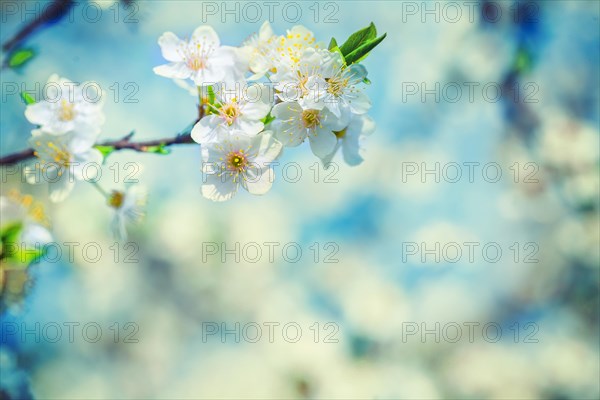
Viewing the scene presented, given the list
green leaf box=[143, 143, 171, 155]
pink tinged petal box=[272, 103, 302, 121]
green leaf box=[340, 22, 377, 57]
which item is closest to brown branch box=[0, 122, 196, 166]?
green leaf box=[143, 143, 171, 155]

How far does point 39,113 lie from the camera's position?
716 millimetres

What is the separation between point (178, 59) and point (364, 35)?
10.5 inches

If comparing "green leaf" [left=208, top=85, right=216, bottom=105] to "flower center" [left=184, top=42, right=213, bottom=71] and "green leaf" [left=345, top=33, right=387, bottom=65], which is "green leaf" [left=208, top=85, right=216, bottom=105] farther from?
"green leaf" [left=345, top=33, right=387, bottom=65]

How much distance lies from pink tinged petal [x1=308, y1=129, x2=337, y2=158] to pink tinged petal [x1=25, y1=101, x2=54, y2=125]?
1.14 feet

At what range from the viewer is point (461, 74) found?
243 centimetres

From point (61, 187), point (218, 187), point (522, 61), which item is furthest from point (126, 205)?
point (522, 61)

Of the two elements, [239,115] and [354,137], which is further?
[354,137]

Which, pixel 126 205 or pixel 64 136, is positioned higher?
pixel 64 136

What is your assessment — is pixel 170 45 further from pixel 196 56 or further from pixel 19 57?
pixel 19 57

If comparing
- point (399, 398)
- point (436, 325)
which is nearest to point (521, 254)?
point (436, 325)

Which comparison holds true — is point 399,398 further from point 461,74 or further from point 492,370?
point 461,74

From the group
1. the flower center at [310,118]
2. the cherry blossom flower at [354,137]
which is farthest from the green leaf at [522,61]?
the flower center at [310,118]

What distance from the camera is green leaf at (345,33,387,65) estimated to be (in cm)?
63

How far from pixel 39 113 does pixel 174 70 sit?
19 centimetres
